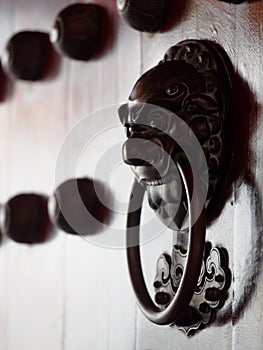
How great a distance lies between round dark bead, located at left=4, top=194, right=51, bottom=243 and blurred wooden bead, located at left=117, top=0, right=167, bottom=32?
13.1 inches

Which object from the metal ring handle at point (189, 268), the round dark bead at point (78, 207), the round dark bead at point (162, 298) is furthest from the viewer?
the round dark bead at point (78, 207)

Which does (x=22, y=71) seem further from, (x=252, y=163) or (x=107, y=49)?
(x=252, y=163)

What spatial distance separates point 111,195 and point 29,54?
294 mm

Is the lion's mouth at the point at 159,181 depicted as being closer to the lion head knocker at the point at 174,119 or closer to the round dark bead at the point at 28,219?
the lion head knocker at the point at 174,119

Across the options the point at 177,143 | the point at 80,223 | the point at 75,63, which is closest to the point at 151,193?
the point at 177,143

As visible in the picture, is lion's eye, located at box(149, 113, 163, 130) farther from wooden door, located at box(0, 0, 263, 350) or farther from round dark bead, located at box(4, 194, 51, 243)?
round dark bead, located at box(4, 194, 51, 243)

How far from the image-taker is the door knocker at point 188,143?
79 cm

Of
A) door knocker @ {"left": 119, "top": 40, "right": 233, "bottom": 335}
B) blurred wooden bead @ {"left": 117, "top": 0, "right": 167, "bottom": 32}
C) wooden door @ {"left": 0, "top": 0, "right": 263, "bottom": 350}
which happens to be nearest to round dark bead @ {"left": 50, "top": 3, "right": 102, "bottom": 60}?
wooden door @ {"left": 0, "top": 0, "right": 263, "bottom": 350}

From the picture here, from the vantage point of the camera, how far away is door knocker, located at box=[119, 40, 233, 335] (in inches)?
31.0

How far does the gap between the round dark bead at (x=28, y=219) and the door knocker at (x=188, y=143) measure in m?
0.36

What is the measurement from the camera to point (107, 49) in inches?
41.3

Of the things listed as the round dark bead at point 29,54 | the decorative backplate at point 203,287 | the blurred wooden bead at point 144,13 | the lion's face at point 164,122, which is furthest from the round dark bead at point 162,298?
the round dark bead at point 29,54

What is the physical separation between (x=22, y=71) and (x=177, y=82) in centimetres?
46

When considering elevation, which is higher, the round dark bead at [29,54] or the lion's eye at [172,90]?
the round dark bead at [29,54]
